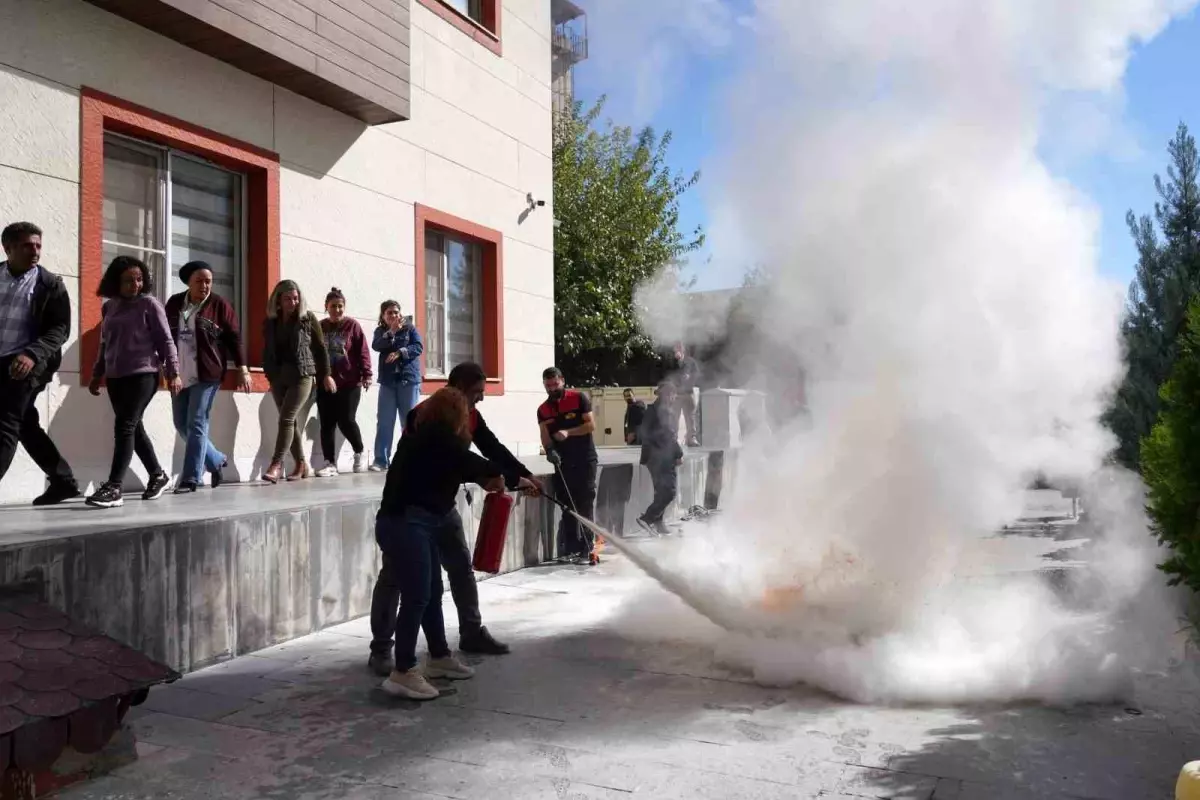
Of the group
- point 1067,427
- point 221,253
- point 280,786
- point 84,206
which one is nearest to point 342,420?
point 221,253

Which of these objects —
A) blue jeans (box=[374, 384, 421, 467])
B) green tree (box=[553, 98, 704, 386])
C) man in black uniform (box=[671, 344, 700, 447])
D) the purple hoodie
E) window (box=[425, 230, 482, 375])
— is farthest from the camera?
green tree (box=[553, 98, 704, 386])

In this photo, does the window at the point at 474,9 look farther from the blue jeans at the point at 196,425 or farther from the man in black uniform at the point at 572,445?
the blue jeans at the point at 196,425

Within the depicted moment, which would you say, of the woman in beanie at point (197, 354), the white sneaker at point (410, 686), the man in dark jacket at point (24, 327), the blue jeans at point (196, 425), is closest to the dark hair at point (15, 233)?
the man in dark jacket at point (24, 327)

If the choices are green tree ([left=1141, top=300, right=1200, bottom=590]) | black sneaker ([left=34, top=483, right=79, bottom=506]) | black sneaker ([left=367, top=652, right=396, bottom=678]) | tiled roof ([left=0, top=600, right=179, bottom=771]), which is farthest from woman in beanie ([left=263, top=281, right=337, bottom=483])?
green tree ([left=1141, top=300, right=1200, bottom=590])

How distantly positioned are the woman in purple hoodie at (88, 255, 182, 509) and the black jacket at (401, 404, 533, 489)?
1.87m

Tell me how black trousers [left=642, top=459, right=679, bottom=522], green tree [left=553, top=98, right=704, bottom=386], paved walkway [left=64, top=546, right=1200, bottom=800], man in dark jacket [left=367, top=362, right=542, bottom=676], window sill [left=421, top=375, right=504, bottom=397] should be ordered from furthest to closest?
green tree [left=553, top=98, right=704, bottom=386], black trousers [left=642, top=459, right=679, bottom=522], window sill [left=421, top=375, right=504, bottom=397], man in dark jacket [left=367, top=362, right=542, bottom=676], paved walkway [left=64, top=546, right=1200, bottom=800]

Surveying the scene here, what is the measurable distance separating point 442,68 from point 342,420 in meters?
4.52

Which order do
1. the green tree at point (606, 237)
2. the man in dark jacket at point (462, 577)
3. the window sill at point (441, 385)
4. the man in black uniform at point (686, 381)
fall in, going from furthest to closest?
the green tree at point (606, 237)
the man in black uniform at point (686, 381)
the window sill at point (441, 385)
the man in dark jacket at point (462, 577)

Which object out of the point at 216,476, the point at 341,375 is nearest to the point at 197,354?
the point at 216,476

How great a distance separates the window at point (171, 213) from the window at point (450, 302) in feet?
8.94

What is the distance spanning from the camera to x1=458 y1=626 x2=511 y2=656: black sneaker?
5625 millimetres

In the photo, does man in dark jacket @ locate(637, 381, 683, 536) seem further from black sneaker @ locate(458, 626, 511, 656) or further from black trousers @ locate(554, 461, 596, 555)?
black sneaker @ locate(458, 626, 511, 656)

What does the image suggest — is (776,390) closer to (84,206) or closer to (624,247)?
(84,206)

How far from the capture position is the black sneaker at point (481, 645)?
5625 mm
